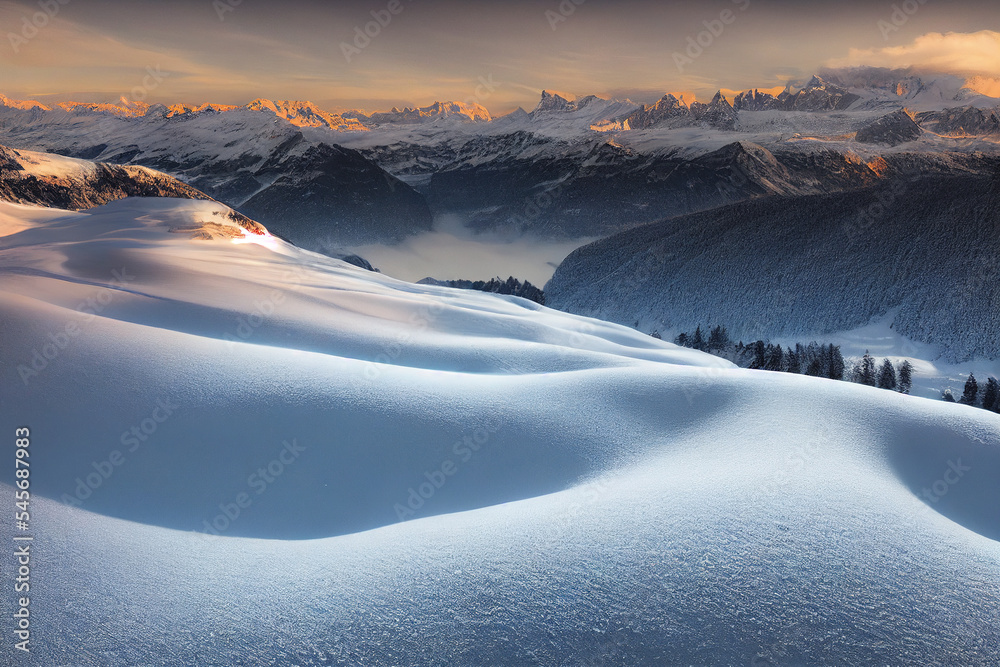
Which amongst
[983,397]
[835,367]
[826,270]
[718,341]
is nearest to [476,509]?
[983,397]

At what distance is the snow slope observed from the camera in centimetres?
559

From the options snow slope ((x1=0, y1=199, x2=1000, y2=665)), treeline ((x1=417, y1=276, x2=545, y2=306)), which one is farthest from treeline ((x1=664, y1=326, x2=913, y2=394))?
treeline ((x1=417, y1=276, x2=545, y2=306))

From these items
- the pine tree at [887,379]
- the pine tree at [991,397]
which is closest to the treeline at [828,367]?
the pine tree at [887,379]

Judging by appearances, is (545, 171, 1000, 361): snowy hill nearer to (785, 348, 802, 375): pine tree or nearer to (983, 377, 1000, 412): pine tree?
(983, 377, 1000, 412): pine tree

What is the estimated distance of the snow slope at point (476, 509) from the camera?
5.59 m

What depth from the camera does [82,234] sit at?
127 feet

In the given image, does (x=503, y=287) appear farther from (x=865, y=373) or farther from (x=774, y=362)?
(x=865, y=373)

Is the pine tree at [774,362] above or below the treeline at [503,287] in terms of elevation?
below

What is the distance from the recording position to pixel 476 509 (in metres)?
8.85

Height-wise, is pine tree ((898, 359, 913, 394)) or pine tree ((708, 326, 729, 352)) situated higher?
pine tree ((708, 326, 729, 352))

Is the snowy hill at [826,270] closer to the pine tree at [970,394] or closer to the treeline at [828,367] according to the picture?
the treeline at [828,367]

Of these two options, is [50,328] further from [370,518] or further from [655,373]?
[655,373]

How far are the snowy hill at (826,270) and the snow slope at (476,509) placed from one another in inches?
3181

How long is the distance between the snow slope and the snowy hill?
80.8 metres
